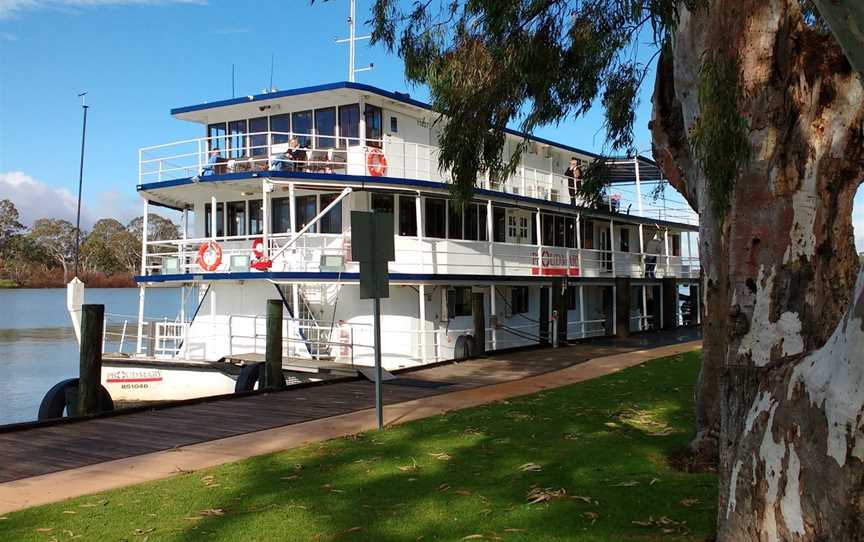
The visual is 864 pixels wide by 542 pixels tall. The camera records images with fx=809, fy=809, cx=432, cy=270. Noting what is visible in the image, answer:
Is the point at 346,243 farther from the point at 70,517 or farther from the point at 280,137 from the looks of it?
the point at 70,517

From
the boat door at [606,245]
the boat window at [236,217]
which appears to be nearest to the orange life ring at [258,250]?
the boat window at [236,217]

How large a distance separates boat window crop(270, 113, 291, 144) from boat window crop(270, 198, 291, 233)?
1627 millimetres

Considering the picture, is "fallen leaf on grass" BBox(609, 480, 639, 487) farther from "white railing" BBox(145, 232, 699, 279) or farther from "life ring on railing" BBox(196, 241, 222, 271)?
"life ring on railing" BBox(196, 241, 222, 271)

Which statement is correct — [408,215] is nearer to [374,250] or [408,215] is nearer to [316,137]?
[316,137]

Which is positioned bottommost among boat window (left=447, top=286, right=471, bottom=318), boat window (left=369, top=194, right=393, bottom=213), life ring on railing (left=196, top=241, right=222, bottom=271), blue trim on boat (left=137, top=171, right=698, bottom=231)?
boat window (left=447, top=286, right=471, bottom=318)

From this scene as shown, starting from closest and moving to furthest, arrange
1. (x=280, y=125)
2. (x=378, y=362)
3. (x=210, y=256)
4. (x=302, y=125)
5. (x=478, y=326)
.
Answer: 1. (x=378, y=362)
2. (x=210, y=256)
3. (x=478, y=326)
4. (x=302, y=125)
5. (x=280, y=125)

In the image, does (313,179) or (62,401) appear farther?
(313,179)

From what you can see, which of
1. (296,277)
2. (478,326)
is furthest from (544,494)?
(478,326)

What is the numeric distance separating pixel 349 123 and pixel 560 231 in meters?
10.6

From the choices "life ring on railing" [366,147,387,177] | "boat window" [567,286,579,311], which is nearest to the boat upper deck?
"life ring on railing" [366,147,387,177]

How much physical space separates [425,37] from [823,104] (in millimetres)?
6598

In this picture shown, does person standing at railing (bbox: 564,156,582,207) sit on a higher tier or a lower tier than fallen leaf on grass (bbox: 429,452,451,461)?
higher

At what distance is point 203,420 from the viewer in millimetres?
11328

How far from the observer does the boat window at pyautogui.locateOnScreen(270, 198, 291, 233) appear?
20562mm
